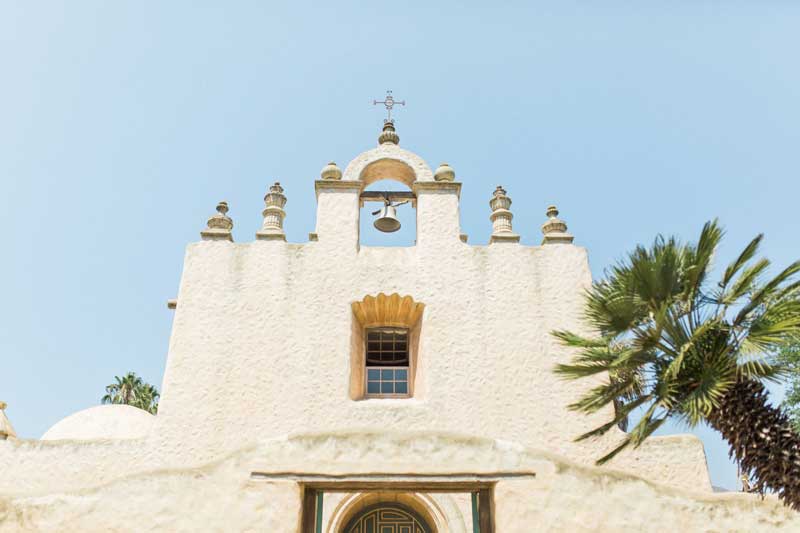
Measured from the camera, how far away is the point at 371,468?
8.61 m

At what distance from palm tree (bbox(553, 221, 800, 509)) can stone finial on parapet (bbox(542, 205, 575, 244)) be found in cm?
434

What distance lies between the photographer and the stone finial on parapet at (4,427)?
36.8 feet

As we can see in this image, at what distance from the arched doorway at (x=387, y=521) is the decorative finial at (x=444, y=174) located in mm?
6606

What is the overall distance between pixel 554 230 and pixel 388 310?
12.6 ft

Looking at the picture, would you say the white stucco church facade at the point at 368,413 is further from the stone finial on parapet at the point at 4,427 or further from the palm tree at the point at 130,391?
the palm tree at the point at 130,391

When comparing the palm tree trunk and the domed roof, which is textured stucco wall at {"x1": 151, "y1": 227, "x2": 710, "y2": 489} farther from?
the palm tree trunk

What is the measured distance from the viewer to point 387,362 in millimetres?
12875

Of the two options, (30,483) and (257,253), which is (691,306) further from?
(30,483)

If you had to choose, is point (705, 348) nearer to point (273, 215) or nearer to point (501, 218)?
point (501, 218)

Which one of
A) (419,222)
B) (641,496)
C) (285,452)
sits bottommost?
(641,496)

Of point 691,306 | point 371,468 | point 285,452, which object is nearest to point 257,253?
point 285,452

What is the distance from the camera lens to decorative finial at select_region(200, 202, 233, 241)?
12.9m

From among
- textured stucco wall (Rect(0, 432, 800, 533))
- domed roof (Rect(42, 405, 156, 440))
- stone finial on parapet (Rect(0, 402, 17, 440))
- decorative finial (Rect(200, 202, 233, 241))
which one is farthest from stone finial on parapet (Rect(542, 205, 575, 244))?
stone finial on parapet (Rect(0, 402, 17, 440))

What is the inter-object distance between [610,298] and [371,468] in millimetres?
3940
